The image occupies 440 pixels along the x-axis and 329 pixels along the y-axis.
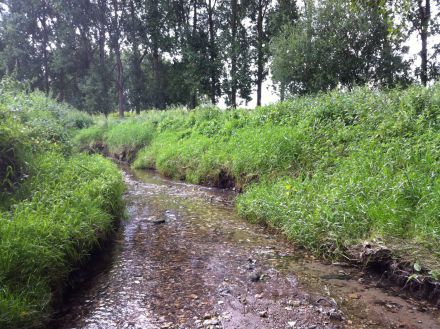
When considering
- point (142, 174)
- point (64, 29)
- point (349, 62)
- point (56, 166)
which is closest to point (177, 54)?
point (64, 29)

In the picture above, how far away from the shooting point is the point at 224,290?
3.74m

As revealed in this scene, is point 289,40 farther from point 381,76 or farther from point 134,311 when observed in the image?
point 134,311

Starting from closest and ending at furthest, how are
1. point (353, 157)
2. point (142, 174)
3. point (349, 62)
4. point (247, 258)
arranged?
1. point (247, 258)
2. point (353, 157)
3. point (142, 174)
4. point (349, 62)

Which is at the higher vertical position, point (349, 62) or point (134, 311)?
point (349, 62)

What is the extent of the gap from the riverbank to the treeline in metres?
9.19

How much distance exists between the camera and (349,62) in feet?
66.8

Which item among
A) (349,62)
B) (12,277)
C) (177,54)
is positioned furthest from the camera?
(177,54)

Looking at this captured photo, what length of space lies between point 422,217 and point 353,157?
2315 millimetres

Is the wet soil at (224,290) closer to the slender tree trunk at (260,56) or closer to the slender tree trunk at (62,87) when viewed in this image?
the slender tree trunk at (260,56)

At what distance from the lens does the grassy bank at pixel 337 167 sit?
14.2 ft

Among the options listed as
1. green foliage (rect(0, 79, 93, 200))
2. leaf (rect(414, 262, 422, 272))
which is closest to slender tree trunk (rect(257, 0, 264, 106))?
green foliage (rect(0, 79, 93, 200))

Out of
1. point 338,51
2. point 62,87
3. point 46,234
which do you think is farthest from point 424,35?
point 62,87

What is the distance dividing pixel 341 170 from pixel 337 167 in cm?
30

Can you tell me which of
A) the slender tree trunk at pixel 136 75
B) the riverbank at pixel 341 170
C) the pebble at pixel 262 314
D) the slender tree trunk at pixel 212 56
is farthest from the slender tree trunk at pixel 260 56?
the pebble at pixel 262 314
